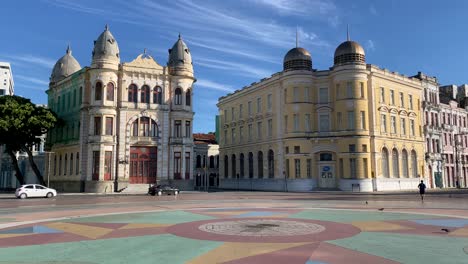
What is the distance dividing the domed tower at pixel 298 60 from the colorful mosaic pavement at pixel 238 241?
4438 centimetres

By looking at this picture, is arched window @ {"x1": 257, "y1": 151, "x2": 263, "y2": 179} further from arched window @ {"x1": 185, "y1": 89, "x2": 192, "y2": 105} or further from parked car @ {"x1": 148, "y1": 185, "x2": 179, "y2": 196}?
parked car @ {"x1": 148, "y1": 185, "x2": 179, "y2": 196}

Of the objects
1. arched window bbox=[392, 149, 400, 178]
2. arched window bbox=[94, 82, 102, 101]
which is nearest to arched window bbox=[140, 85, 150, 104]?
arched window bbox=[94, 82, 102, 101]

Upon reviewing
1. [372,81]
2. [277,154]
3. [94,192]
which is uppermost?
[372,81]

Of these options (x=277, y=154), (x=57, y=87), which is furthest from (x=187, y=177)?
(x=57, y=87)

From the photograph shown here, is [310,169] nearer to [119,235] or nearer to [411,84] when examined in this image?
[411,84]

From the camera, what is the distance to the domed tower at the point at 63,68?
65.6 metres

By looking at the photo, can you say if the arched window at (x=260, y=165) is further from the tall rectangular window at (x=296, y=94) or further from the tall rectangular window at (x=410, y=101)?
the tall rectangular window at (x=410, y=101)

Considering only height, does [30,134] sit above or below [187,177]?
above

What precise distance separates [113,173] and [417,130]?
48.1 metres

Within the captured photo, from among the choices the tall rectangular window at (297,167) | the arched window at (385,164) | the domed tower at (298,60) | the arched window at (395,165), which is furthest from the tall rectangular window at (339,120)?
the arched window at (395,165)

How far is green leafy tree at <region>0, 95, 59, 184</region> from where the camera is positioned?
1967 inches

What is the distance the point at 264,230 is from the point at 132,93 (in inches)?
1722

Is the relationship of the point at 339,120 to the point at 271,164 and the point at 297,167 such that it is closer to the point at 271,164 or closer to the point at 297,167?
the point at 297,167

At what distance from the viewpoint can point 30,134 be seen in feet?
175
